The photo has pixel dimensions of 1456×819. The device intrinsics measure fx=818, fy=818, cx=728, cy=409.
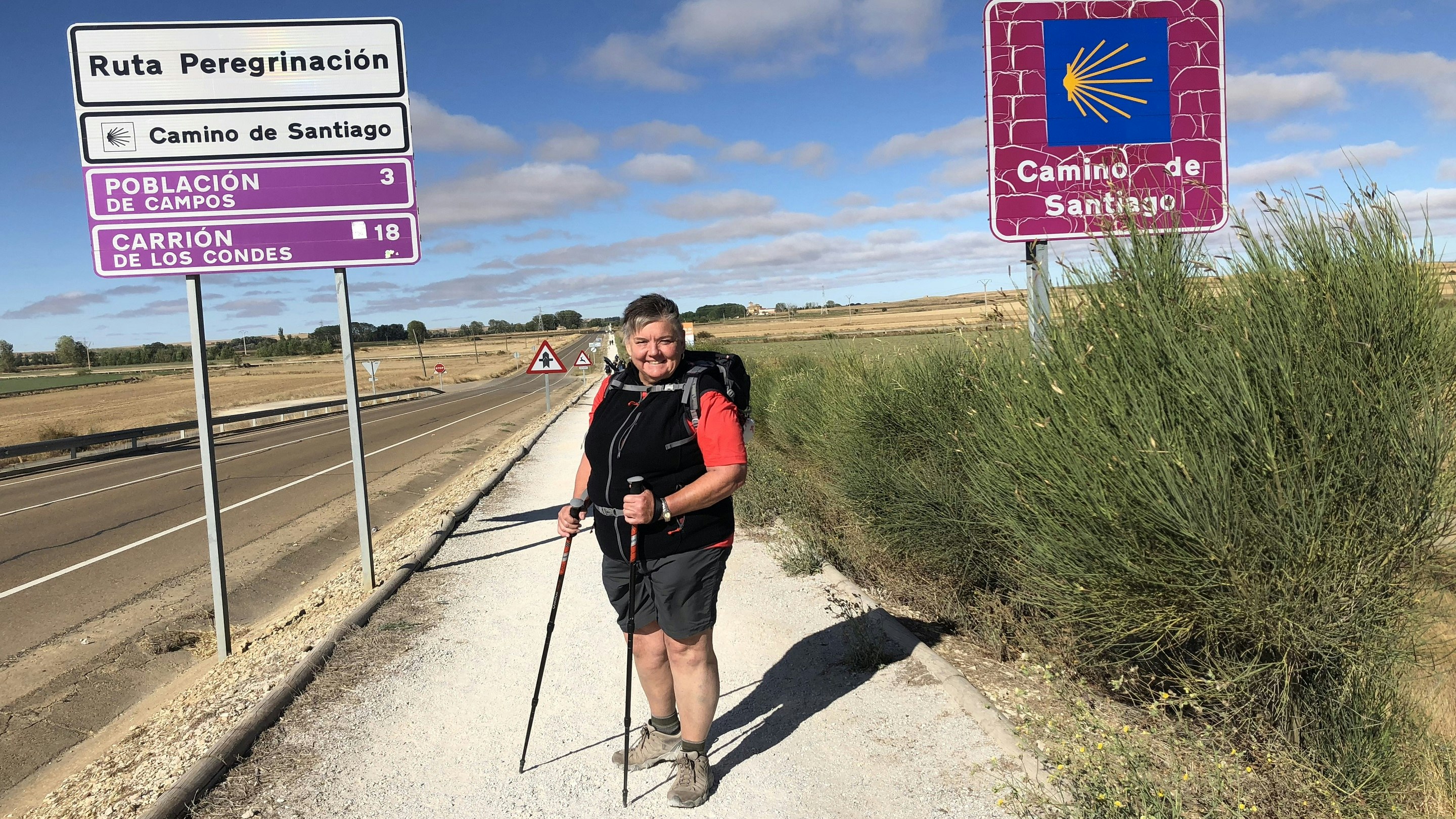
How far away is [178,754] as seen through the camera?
12.6 ft

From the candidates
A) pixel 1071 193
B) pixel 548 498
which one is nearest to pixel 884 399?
pixel 1071 193

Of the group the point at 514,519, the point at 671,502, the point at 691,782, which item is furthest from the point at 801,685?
the point at 514,519

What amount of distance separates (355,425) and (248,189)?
6.46 ft

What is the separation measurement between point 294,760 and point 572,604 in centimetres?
237

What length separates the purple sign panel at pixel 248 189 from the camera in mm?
5566

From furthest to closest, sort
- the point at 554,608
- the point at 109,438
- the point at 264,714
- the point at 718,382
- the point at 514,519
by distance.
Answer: the point at 109,438, the point at 514,519, the point at 264,714, the point at 554,608, the point at 718,382

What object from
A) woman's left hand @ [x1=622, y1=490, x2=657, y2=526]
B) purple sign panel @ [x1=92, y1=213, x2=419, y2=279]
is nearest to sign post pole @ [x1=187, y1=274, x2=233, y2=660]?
purple sign panel @ [x1=92, y1=213, x2=419, y2=279]

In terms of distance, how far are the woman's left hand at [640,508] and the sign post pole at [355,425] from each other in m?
4.17

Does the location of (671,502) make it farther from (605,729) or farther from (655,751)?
(605,729)

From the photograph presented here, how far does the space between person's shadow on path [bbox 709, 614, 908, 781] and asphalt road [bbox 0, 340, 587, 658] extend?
5.29m

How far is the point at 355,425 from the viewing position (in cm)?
680

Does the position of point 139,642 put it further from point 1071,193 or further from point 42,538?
point 1071,193

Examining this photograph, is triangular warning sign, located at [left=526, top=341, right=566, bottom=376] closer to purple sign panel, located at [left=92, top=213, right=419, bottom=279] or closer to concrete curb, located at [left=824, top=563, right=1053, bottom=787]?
purple sign panel, located at [left=92, top=213, right=419, bottom=279]

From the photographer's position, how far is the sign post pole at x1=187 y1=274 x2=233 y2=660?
5551 millimetres
